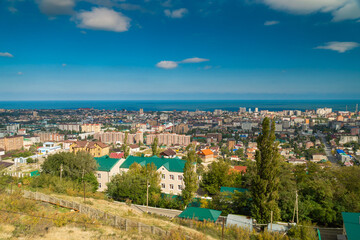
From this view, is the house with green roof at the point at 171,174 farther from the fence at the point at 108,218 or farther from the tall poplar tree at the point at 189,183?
the fence at the point at 108,218

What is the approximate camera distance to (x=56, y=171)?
1525 cm

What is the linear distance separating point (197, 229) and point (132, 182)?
661 centimetres

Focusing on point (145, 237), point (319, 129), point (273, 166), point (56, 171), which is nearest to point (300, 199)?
point (273, 166)

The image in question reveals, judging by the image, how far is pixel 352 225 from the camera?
9.48 meters

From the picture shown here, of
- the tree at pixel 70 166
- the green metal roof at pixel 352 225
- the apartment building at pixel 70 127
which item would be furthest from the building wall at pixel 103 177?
the apartment building at pixel 70 127

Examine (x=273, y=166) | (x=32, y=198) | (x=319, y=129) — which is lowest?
(x=319, y=129)

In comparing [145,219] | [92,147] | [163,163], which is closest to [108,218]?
[145,219]

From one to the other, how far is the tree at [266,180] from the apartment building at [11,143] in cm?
5845

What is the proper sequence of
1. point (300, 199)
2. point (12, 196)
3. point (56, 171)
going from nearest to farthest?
1. point (12, 196)
2. point (300, 199)
3. point (56, 171)

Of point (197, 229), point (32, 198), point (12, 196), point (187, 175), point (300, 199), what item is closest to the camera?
point (197, 229)

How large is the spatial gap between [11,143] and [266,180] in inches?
2347

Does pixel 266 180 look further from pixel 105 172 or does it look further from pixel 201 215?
pixel 105 172

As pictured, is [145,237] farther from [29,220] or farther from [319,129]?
[319,129]

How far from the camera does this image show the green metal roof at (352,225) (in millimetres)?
8838
